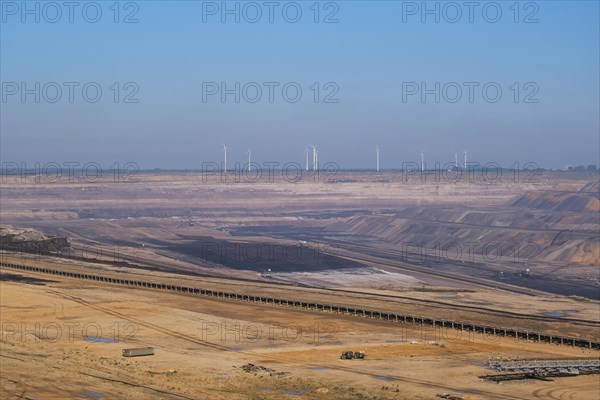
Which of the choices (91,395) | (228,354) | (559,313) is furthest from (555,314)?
(91,395)

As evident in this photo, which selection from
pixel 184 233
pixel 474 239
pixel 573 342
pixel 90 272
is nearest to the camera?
pixel 573 342

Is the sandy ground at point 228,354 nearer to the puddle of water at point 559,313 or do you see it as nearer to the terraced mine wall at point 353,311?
the terraced mine wall at point 353,311

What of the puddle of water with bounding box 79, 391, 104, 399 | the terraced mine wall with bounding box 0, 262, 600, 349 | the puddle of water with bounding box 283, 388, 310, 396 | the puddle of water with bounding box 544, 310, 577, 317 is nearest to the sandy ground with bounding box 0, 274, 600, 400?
the puddle of water with bounding box 79, 391, 104, 399

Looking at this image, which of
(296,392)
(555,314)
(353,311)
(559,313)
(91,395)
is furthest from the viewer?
(559,313)

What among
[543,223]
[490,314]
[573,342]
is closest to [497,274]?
[490,314]

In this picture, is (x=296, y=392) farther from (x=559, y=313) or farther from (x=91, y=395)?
(x=559, y=313)

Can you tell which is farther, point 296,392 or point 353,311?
point 353,311

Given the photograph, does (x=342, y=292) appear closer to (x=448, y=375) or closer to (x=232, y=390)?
(x=448, y=375)

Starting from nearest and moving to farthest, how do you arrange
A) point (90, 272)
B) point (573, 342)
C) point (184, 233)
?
point (573, 342) → point (90, 272) → point (184, 233)
